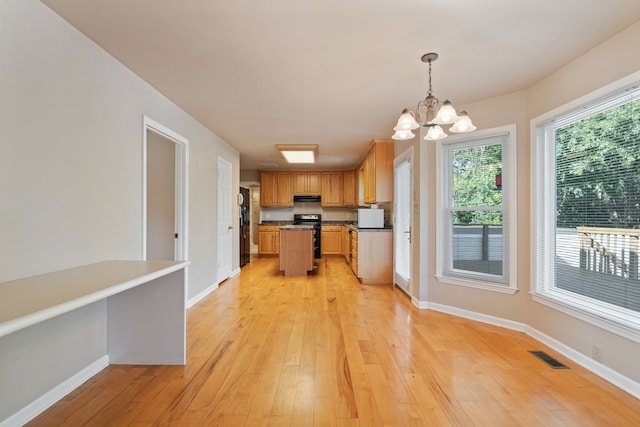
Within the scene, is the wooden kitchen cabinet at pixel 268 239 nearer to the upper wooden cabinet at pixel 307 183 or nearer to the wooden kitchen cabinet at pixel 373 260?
the upper wooden cabinet at pixel 307 183

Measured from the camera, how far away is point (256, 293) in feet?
14.3

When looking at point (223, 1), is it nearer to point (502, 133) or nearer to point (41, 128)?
point (41, 128)

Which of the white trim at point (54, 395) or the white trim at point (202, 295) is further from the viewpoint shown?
the white trim at point (202, 295)

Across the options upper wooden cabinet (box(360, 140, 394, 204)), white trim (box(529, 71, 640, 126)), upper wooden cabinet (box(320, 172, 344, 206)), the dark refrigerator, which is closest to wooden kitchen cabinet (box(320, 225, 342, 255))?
upper wooden cabinet (box(320, 172, 344, 206))

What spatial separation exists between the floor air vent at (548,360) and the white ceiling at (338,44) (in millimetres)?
2369

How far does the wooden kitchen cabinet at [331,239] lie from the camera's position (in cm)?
815

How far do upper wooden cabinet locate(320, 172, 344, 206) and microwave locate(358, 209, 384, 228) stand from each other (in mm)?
3023

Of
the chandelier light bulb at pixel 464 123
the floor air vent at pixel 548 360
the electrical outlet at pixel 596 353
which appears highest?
the chandelier light bulb at pixel 464 123

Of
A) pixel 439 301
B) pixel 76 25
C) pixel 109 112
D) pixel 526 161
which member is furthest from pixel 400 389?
pixel 76 25

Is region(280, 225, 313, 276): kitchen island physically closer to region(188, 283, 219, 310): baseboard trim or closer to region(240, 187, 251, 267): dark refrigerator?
region(240, 187, 251, 267): dark refrigerator

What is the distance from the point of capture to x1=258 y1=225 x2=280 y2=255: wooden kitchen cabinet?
26.7ft

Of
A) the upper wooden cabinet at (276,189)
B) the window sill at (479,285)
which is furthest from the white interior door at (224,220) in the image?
the window sill at (479,285)

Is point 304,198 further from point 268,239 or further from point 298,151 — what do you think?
point 298,151

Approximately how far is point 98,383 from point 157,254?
78.0 inches
